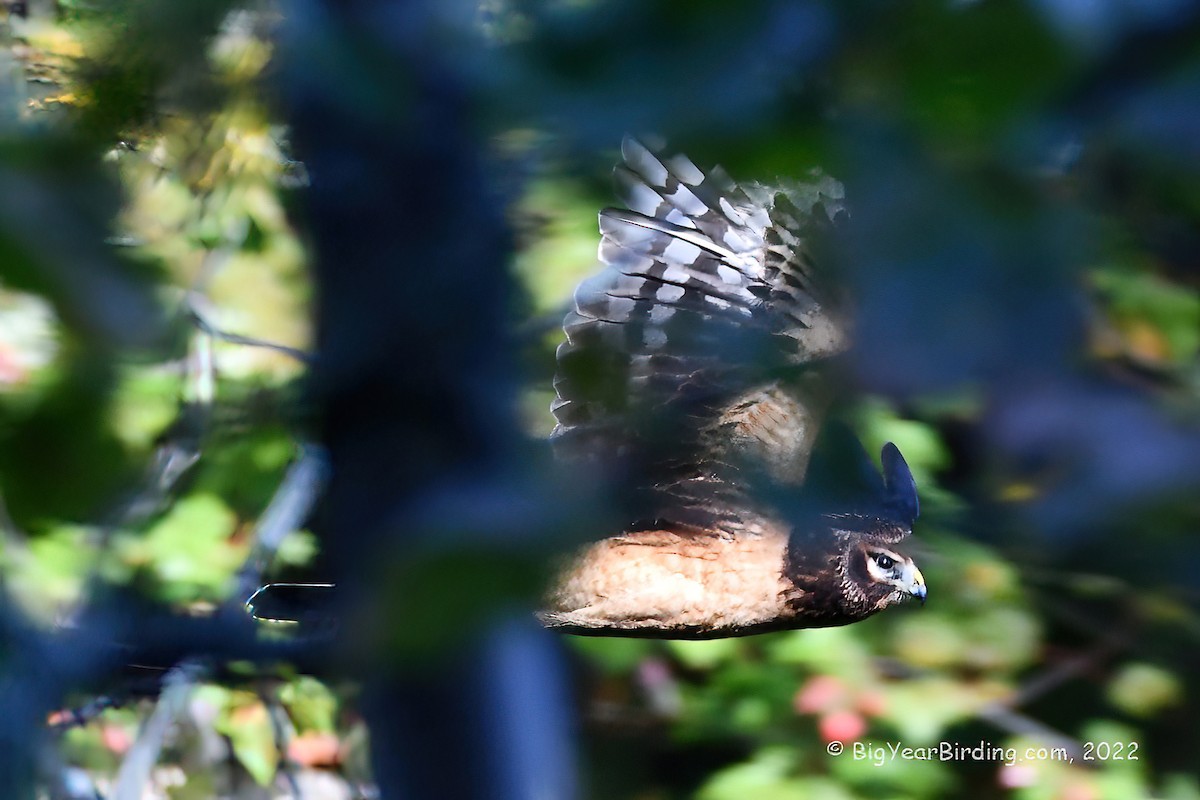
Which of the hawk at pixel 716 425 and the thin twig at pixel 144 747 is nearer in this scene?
the hawk at pixel 716 425

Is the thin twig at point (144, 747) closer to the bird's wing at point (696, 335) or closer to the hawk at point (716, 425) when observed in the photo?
the hawk at point (716, 425)

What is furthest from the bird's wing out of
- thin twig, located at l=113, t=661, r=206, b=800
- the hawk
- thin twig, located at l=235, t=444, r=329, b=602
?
thin twig, located at l=113, t=661, r=206, b=800

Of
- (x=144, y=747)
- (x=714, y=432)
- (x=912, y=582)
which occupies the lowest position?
(x=144, y=747)

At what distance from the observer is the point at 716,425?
0.77 meters

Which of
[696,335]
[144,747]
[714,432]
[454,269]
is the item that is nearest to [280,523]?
[144,747]

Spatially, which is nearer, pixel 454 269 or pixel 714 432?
pixel 454 269

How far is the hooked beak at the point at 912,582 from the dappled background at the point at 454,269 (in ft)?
1.50

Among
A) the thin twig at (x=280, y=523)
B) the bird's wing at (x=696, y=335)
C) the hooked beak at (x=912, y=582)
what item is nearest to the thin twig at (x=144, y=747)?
the thin twig at (x=280, y=523)

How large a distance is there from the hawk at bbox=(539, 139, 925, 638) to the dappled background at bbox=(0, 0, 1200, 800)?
4 cm

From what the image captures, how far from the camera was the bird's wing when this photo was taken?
0.44m

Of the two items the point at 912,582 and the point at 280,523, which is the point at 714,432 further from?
the point at 912,582

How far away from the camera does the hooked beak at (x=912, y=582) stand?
142 cm

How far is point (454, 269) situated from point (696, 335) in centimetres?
16

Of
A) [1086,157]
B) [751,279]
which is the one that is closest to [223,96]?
[1086,157]
